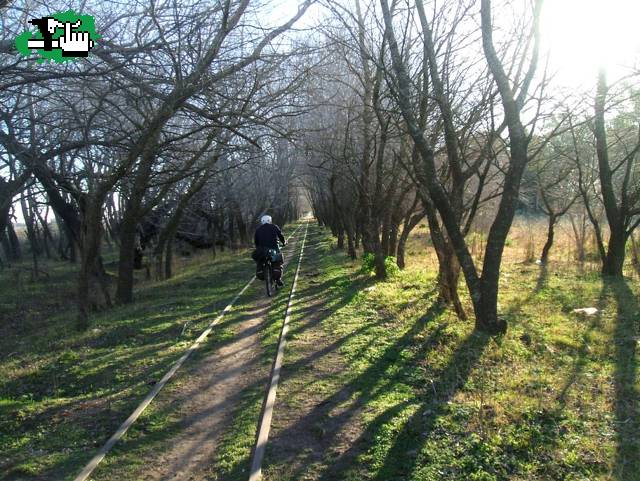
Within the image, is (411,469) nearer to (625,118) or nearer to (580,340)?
(580,340)

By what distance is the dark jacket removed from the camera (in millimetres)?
14047

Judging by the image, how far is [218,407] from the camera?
6023 mm

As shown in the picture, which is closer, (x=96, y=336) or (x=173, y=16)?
(x=173, y=16)

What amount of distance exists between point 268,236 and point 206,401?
26.5ft

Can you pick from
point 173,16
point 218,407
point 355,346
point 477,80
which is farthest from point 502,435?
point 477,80

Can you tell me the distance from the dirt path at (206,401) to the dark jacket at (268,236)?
439 cm

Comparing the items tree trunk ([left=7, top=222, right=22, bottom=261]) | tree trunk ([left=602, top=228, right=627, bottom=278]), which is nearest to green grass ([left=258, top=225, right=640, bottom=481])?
tree trunk ([left=602, top=228, right=627, bottom=278])

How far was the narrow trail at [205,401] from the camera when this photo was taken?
464cm

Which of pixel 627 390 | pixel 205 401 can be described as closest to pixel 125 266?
pixel 205 401

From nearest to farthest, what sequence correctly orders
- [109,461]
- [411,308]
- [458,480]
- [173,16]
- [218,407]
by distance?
[458,480] < [109,461] < [218,407] < [173,16] < [411,308]

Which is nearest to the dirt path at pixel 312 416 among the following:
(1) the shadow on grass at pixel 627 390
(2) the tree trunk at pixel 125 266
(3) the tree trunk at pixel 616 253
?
(1) the shadow on grass at pixel 627 390

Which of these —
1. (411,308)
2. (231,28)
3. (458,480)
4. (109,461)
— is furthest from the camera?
(411,308)

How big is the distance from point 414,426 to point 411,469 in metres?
0.75

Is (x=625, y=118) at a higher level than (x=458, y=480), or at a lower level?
higher
